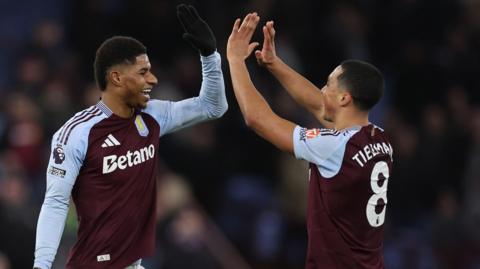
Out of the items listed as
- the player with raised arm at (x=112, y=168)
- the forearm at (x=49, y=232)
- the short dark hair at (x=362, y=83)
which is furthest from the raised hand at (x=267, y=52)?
the forearm at (x=49, y=232)

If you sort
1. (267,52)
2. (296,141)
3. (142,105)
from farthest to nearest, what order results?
(267,52) → (142,105) → (296,141)

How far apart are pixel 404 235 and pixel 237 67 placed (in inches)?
240

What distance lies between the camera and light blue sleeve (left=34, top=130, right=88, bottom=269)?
6391mm

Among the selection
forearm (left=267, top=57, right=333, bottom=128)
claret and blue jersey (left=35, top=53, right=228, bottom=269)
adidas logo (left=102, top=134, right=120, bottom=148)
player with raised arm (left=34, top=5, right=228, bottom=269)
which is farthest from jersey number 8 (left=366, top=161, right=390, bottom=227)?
adidas logo (left=102, top=134, right=120, bottom=148)

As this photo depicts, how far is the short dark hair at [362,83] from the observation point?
655cm

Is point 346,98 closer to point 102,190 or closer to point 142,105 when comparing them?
point 142,105

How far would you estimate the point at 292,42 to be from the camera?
13844 mm

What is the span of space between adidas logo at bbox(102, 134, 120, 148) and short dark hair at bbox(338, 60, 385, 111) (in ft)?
4.65

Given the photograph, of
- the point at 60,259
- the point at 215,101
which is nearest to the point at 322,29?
the point at 60,259

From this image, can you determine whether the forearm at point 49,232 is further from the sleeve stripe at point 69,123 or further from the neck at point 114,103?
the neck at point 114,103

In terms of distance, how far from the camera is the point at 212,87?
22.7ft

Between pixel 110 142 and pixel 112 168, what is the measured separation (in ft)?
0.53

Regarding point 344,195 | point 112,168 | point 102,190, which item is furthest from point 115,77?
point 344,195

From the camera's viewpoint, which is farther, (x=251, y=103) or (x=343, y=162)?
(x=251, y=103)
